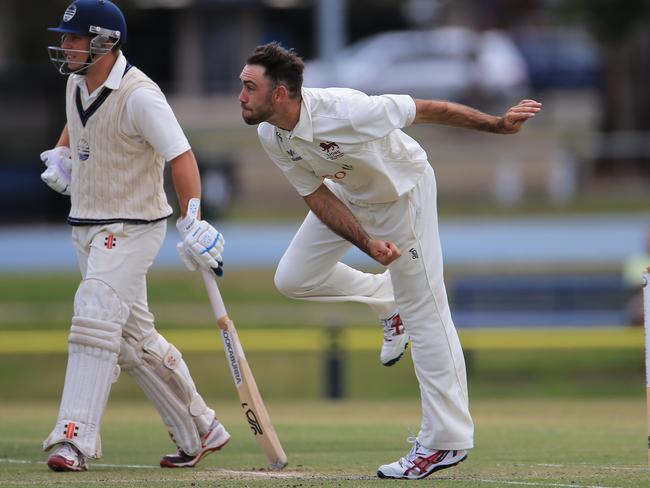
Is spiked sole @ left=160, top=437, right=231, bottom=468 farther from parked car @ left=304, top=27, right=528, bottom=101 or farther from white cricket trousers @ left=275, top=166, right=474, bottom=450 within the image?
parked car @ left=304, top=27, right=528, bottom=101

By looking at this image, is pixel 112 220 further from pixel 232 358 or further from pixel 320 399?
pixel 320 399

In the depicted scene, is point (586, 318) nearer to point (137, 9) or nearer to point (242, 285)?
point (242, 285)

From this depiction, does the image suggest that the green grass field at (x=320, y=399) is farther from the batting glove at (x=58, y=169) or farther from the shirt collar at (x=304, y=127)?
the shirt collar at (x=304, y=127)

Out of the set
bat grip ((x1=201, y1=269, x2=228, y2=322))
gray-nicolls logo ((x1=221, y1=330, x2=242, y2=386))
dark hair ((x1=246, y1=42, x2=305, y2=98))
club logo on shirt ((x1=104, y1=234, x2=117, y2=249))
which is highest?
dark hair ((x1=246, y1=42, x2=305, y2=98))

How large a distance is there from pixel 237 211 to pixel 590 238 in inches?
248

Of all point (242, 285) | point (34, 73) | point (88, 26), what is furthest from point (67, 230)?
point (88, 26)

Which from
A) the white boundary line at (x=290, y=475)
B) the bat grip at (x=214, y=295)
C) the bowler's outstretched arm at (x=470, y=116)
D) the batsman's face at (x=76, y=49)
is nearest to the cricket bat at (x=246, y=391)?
the bat grip at (x=214, y=295)

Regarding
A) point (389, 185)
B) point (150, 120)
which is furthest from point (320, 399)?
point (389, 185)

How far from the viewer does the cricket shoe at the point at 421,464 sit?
6594 mm

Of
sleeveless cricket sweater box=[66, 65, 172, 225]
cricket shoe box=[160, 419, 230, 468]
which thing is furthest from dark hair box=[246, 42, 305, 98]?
cricket shoe box=[160, 419, 230, 468]

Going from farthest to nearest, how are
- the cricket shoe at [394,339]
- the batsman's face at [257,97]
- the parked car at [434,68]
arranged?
the parked car at [434,68] < the cricket shoe at [394,339] < the batsman's face at [257,97]

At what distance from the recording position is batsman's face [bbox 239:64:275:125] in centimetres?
645

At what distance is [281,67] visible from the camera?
6.49 metres

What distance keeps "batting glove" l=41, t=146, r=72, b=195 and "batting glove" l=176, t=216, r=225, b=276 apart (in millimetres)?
781
